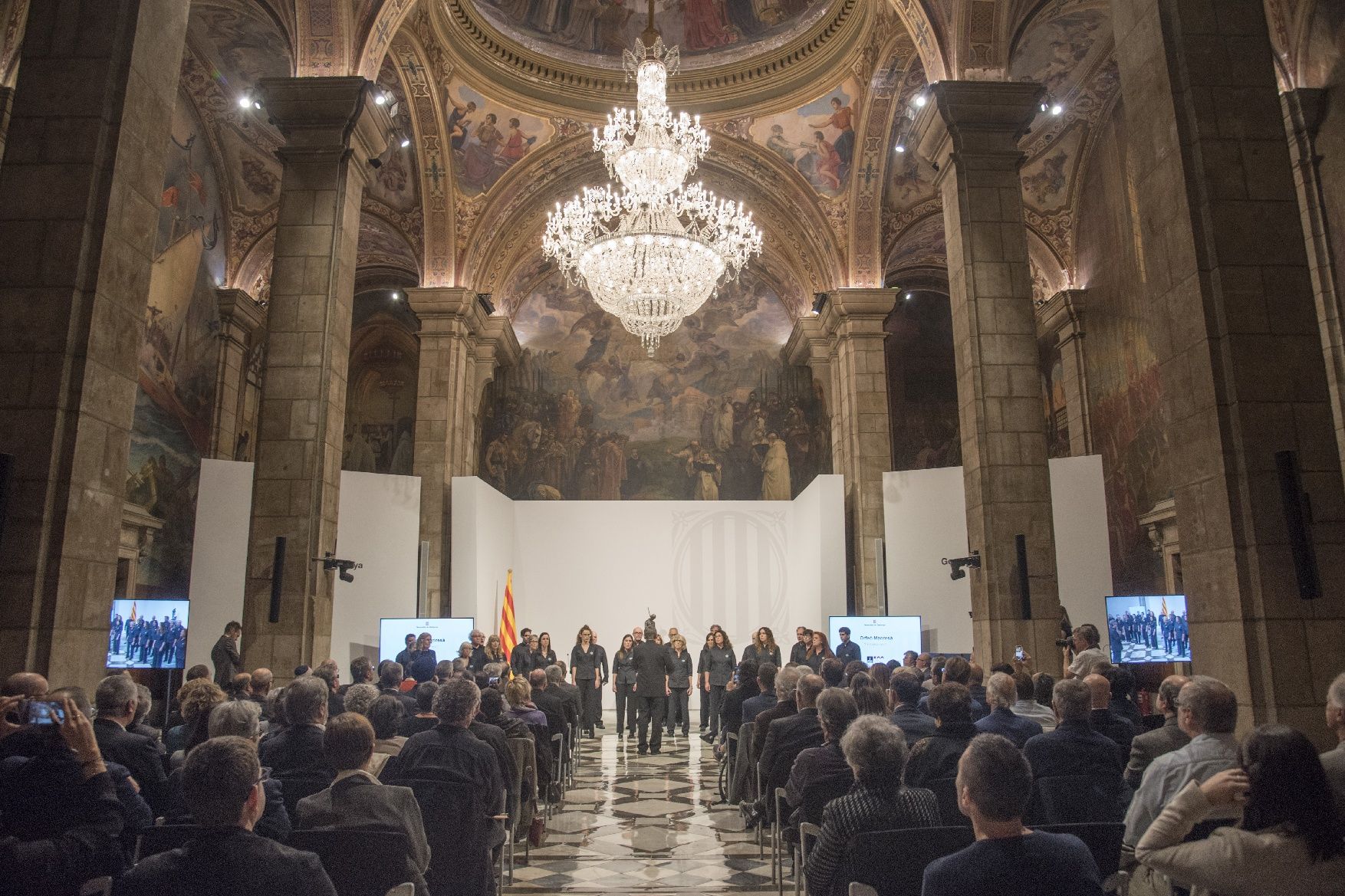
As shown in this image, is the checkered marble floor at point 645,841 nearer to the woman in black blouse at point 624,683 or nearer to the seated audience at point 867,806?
the woman in black blouse at point 624,683

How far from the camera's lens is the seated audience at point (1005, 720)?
458cm

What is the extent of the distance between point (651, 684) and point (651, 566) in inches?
216

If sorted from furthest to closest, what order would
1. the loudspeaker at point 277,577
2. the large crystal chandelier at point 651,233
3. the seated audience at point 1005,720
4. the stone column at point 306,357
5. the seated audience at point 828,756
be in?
the large crystal chandelier at point 651,233, the stone column at point 306,357, the loudspeaker at point 277,577, the seated audience at point 1005,720, the seated audience at point 828,756

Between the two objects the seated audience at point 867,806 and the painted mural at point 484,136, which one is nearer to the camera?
the seated audience at point 867,806

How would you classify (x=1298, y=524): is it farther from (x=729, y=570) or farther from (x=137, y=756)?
(x=729, y=570)

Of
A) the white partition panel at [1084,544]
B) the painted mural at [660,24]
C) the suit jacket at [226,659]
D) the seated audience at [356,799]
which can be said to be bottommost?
the seated audience at [356,799]

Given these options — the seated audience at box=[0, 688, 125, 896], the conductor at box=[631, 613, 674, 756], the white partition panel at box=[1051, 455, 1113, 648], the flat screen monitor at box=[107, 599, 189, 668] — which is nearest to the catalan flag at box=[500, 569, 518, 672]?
the conductor at box=[631, 613, 674, 756]

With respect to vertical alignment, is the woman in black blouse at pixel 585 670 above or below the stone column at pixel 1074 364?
below

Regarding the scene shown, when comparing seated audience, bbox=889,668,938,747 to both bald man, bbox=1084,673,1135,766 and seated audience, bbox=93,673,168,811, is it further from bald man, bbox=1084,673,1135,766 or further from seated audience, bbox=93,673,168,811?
seated audience, bbox=93,673,168,811

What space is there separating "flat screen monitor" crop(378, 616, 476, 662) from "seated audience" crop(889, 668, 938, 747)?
23.9ft

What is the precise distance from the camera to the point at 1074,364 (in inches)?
623

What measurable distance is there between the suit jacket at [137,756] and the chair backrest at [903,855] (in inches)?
111

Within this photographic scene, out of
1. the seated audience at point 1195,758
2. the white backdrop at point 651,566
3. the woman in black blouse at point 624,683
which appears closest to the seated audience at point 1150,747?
the seated audience at point 1195,758

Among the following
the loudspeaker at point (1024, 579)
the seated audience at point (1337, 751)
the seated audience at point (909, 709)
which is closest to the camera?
the seated audience at point (1337, 751)
